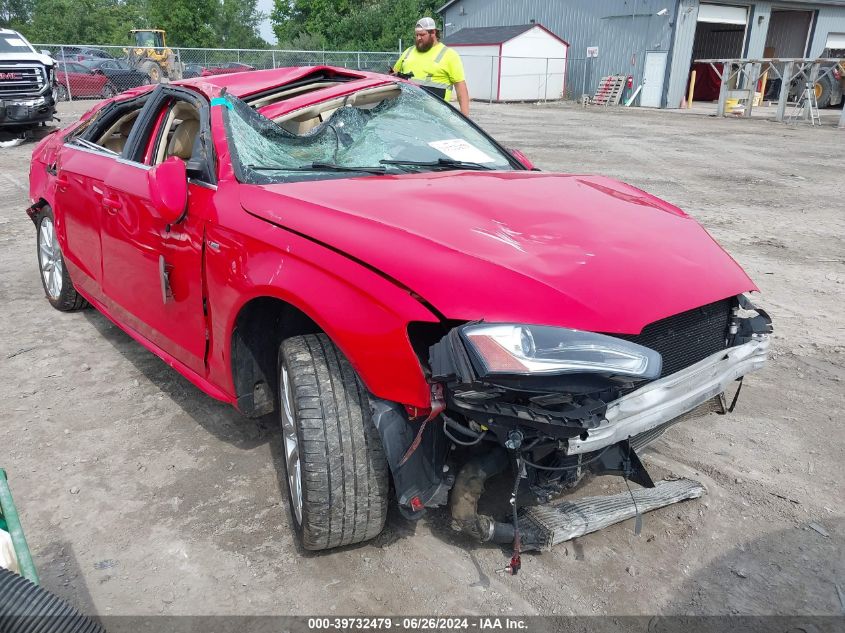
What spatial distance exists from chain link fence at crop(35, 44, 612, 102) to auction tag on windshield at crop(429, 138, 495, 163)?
1903 centimetres

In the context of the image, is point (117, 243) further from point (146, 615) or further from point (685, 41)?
point (685, 41)

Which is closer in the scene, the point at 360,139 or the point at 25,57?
the point at 360,139

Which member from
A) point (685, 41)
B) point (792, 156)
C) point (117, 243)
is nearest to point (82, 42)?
point (685, 41)

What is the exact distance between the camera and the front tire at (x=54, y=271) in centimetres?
Result: 469

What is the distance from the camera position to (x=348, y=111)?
Result: 3.41 metres

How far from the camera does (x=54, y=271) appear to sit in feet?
16.0

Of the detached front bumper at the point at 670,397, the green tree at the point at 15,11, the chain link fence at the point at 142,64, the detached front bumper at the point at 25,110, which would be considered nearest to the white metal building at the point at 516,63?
the chain link fence at the point at 142,64

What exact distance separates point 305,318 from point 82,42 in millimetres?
60356

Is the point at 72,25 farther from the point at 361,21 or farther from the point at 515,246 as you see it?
the point at 515,246

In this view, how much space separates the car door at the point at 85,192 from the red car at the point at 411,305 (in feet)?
1.13

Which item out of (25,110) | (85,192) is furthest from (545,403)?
(25,110)

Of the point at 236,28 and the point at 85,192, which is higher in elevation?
the point at 236,28

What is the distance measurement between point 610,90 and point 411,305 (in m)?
29.0

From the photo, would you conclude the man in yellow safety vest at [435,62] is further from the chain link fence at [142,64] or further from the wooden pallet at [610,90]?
the wooden pallet at [610,90]
